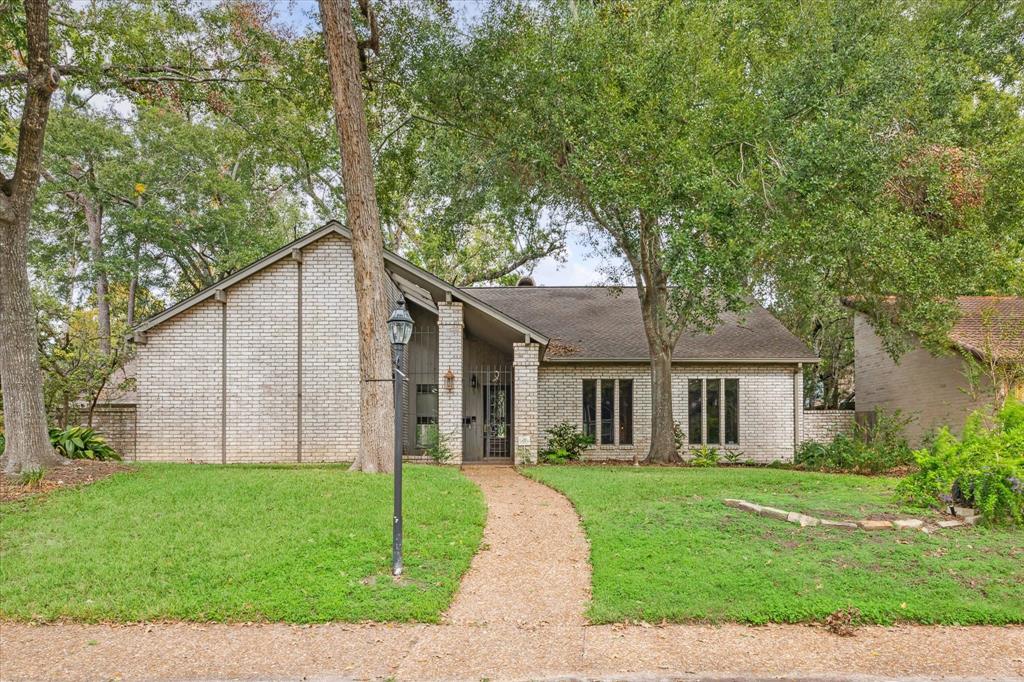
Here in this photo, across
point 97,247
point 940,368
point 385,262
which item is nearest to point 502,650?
point 385,262

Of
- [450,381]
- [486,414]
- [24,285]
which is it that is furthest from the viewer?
[486,414]

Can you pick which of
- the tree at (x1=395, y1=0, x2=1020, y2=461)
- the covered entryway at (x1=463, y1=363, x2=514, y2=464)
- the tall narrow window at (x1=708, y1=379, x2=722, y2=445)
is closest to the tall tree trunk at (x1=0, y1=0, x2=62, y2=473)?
the tree at (x1=395, y1=0, x2=1020, y2=461)

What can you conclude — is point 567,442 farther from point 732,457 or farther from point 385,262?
point 385,262

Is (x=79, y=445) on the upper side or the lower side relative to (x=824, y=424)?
upper

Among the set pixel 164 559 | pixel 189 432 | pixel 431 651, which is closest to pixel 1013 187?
pixel 431 651

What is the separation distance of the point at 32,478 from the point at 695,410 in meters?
15.1

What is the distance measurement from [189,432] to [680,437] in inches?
491

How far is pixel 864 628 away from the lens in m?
5.82

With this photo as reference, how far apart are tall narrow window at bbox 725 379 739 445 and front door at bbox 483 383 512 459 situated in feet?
20.0

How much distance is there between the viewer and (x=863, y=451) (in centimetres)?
1606

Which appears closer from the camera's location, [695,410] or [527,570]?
[527,570]

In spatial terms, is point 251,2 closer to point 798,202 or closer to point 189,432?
point 189,432

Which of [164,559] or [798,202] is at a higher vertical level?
[798,202]

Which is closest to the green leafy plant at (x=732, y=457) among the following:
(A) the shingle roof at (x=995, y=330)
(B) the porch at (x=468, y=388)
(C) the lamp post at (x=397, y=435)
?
(B) the porch at (x=468, y=388)
